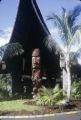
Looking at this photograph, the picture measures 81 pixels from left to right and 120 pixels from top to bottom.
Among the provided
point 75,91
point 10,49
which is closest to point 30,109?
point 75,91

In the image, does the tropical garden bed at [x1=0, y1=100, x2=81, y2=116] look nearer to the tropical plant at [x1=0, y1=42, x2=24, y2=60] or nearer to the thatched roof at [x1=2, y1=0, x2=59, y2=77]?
the tropical plant at [x1=0, y1=42, x2=24, y2=60]

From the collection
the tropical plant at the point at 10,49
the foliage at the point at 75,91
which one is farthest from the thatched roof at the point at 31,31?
the foliage at the point at 75,91

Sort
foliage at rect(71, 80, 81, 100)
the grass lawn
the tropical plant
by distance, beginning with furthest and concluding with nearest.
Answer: the tropical plant, foliage at rect(71, 80, 81, 100), the grass lawn

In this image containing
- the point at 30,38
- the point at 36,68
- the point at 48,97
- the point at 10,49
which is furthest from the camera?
the point at 30,38

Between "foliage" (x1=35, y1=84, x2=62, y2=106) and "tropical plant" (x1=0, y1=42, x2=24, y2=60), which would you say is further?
"tropical plant" (x1=0, y1=42, x2=24, y2=60)

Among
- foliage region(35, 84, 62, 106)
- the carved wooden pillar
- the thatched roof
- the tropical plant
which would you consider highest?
the thatched roof

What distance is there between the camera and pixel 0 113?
1513cm

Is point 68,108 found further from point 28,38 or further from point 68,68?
point 28,38

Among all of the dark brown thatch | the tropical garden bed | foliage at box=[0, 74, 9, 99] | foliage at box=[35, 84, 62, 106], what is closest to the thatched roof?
the dark brown thatch

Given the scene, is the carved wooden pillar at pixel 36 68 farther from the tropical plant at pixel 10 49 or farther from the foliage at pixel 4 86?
the foliage at pixel 4 86

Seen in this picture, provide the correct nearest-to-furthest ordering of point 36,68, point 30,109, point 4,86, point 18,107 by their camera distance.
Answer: point 30,109 → point 18,107 → point 36,68 → point 4,86

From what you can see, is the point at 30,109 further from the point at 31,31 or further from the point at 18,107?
the point at 31,31

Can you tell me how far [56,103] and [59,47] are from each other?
5.10m

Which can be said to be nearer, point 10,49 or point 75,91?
point 75,91
